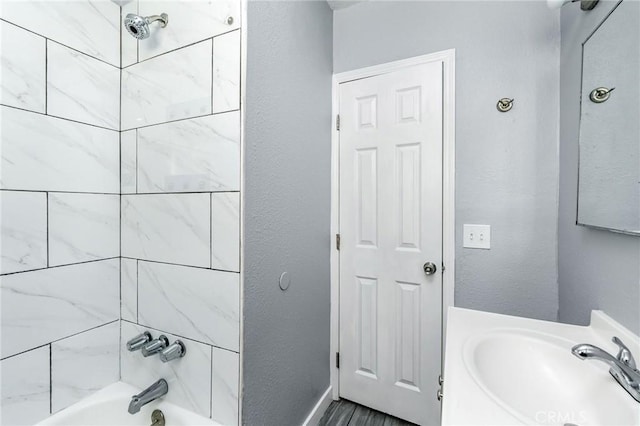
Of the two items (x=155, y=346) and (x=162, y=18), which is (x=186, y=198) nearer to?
(x=155, y=346)

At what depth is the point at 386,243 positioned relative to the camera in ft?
5.31

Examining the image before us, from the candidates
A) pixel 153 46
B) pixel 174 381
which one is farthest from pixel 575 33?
pixel 174 381

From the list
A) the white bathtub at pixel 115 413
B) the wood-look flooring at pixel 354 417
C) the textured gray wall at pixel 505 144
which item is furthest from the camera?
the wood-look flooring at pixel 354 417

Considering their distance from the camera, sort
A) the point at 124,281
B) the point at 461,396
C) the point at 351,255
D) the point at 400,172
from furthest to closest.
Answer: the point at 351,255 → the point at 400,172 → the point at 124,281 → the point at 461,396

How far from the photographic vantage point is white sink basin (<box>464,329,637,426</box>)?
2.10 ft

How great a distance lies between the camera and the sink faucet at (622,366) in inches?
23.8

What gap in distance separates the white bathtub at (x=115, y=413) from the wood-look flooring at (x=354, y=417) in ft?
2.67

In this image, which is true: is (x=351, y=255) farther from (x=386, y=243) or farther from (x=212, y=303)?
(x=212, y=303)

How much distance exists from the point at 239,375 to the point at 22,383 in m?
0.80

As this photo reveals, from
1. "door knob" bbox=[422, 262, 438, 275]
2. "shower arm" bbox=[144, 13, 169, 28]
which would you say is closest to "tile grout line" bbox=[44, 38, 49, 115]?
"shower arm" bbox=[144, 13, 169, 28]

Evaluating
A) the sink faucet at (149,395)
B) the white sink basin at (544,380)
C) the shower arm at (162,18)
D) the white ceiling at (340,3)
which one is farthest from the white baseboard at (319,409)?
the white ceiling at (340,3)

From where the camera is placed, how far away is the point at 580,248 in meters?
1.06

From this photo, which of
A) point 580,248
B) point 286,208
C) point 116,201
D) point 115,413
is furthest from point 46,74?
point 580,248

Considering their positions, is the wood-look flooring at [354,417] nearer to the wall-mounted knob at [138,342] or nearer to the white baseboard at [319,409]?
the white baseboard at [319,409]
